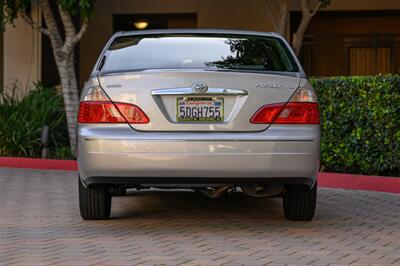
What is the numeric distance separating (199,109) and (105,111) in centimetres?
73

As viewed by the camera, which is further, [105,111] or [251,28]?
[251,28]

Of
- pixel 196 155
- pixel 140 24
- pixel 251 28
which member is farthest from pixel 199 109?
pixel 140 24

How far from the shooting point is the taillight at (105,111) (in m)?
6.53

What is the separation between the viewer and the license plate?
21.4 ft

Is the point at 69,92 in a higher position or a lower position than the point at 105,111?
lower

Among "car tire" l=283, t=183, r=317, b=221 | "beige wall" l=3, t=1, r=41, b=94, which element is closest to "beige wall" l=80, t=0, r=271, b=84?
"beige wall" l=3, t=1, r=41, b=94

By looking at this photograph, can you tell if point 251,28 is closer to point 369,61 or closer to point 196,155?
point 369,61

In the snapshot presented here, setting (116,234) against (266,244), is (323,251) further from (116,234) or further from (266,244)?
(116,234)

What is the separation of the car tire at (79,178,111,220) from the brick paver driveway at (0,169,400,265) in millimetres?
84

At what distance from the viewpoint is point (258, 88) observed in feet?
21.6

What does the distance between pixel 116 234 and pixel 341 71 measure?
1298 centimetres

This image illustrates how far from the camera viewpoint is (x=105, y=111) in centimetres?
658

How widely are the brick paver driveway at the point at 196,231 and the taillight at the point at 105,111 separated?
3.06ft

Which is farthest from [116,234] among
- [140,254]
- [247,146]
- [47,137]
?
[47,137]
